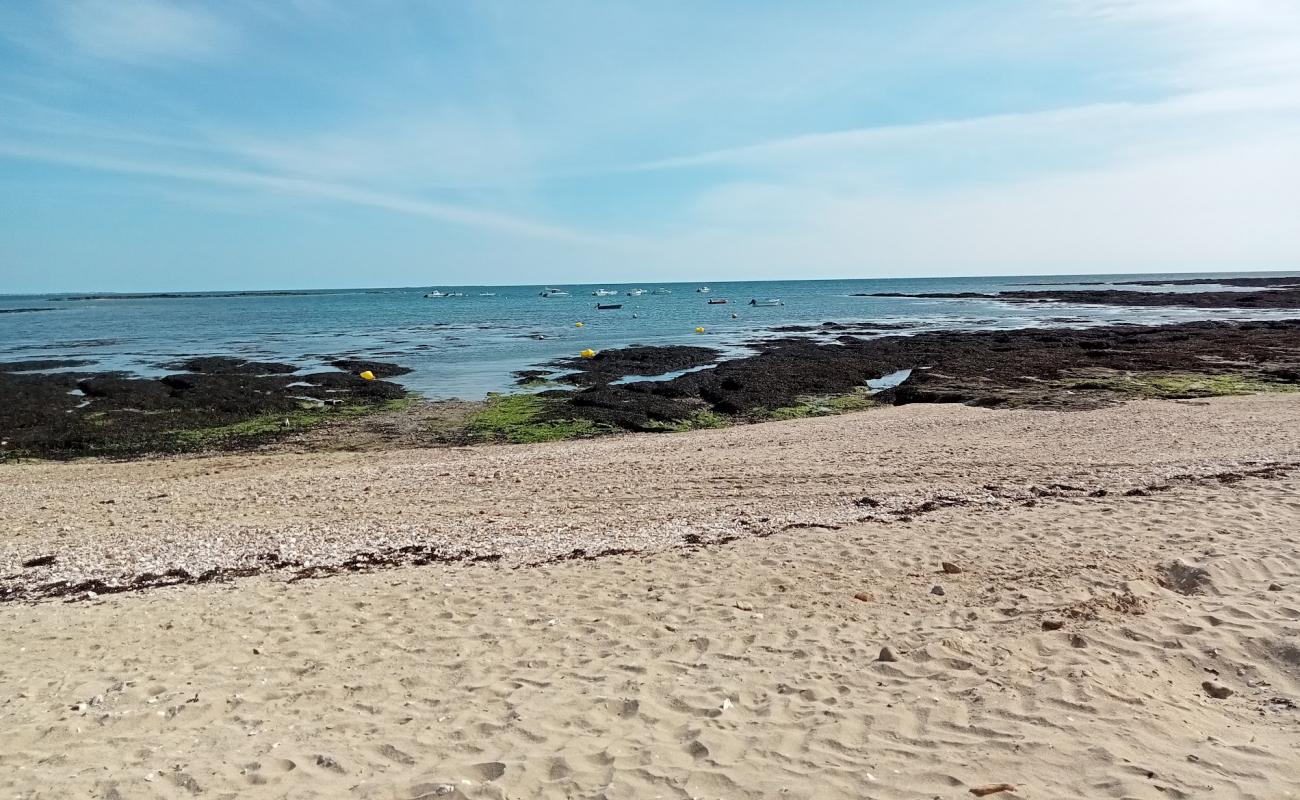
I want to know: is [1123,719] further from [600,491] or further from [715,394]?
[715,394]

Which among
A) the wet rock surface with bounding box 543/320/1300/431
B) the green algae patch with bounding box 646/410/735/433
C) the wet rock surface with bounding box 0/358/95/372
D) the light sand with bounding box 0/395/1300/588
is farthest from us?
the wet rock surface with bounding box 0/358/95/372

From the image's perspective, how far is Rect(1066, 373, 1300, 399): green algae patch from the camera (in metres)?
22.4

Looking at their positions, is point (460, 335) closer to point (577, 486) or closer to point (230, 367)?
point (230, 367)

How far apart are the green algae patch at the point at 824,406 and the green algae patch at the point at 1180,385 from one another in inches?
240

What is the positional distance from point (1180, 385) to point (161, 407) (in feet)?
97.0

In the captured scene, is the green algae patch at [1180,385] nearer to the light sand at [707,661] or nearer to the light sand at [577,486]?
the light sand at [577,486]

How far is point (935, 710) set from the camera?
5.30m

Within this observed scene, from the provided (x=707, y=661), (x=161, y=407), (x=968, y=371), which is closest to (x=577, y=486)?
(x=707, y=661)

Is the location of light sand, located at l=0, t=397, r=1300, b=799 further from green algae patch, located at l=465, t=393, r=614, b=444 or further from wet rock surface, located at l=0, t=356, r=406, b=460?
wet rock surface, located at l=0, t=356, r=406, b=460

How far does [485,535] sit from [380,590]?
2258 mm

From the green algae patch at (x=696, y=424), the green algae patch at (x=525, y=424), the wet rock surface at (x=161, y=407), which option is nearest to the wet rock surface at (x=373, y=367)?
the wet rock surface at (x=161, y=407)

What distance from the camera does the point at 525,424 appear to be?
21.0m

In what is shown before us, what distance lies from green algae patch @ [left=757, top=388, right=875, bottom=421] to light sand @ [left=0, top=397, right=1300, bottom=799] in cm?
1028

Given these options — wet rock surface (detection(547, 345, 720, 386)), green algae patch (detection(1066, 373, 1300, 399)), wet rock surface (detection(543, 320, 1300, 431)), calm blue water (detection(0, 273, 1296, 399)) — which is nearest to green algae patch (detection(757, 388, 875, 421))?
wet rock surface (detection(543, 320, 1300, 431))
